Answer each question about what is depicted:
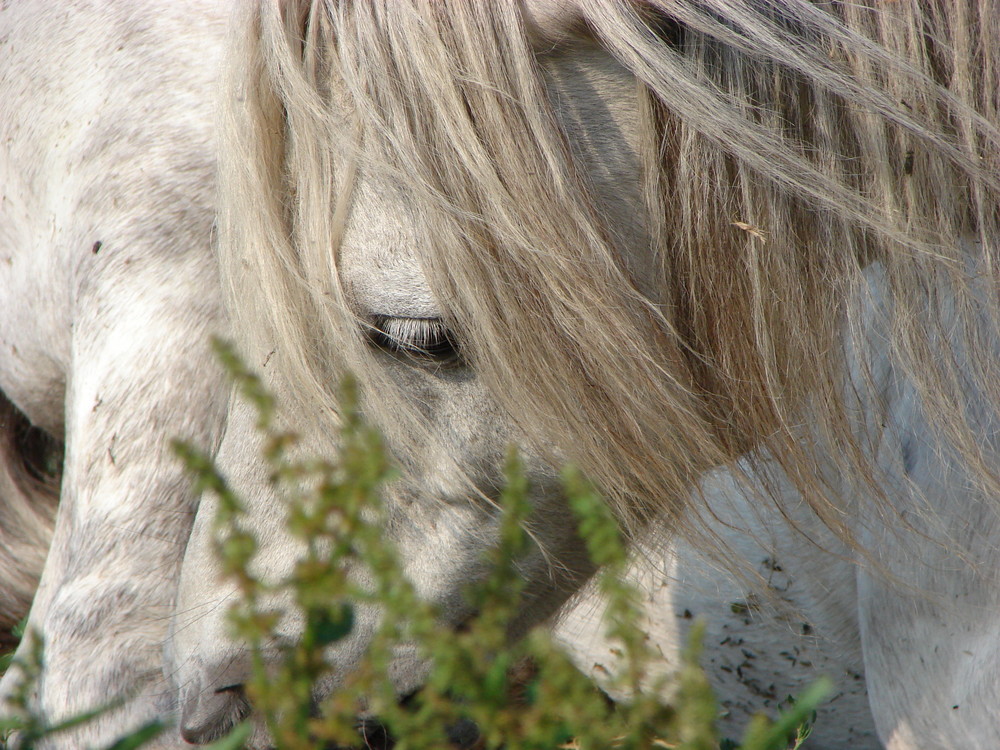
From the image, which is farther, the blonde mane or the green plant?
the blonde mane

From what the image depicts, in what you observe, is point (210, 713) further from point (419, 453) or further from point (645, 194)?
point (645, 194)

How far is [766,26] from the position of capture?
849 mm

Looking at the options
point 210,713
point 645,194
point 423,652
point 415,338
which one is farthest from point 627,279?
point 210,713

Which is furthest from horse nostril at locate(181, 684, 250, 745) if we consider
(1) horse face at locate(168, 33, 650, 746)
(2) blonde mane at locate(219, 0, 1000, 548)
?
(2) blonde mane at locate(219, 0, 1000, 548)

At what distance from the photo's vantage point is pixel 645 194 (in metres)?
0.92

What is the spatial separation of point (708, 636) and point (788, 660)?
132 mm

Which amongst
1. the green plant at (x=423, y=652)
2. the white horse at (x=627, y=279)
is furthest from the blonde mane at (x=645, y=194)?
the green plant at (x=423, y=652)

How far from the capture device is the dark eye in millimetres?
895

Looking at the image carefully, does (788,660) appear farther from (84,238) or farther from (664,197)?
(84,238)

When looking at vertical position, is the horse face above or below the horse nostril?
above

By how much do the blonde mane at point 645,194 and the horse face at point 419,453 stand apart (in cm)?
2

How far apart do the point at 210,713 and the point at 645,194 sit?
67 centimetres

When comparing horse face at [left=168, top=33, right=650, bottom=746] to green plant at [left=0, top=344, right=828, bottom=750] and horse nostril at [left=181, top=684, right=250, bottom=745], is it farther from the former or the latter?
green plant at [left=0, top=344, right=828, bottom=750]

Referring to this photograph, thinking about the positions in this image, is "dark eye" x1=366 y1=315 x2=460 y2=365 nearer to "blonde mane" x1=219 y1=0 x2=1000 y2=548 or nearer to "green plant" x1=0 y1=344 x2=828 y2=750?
"blonde mane" x1=219 y1=0 x2=1000 y2=548
